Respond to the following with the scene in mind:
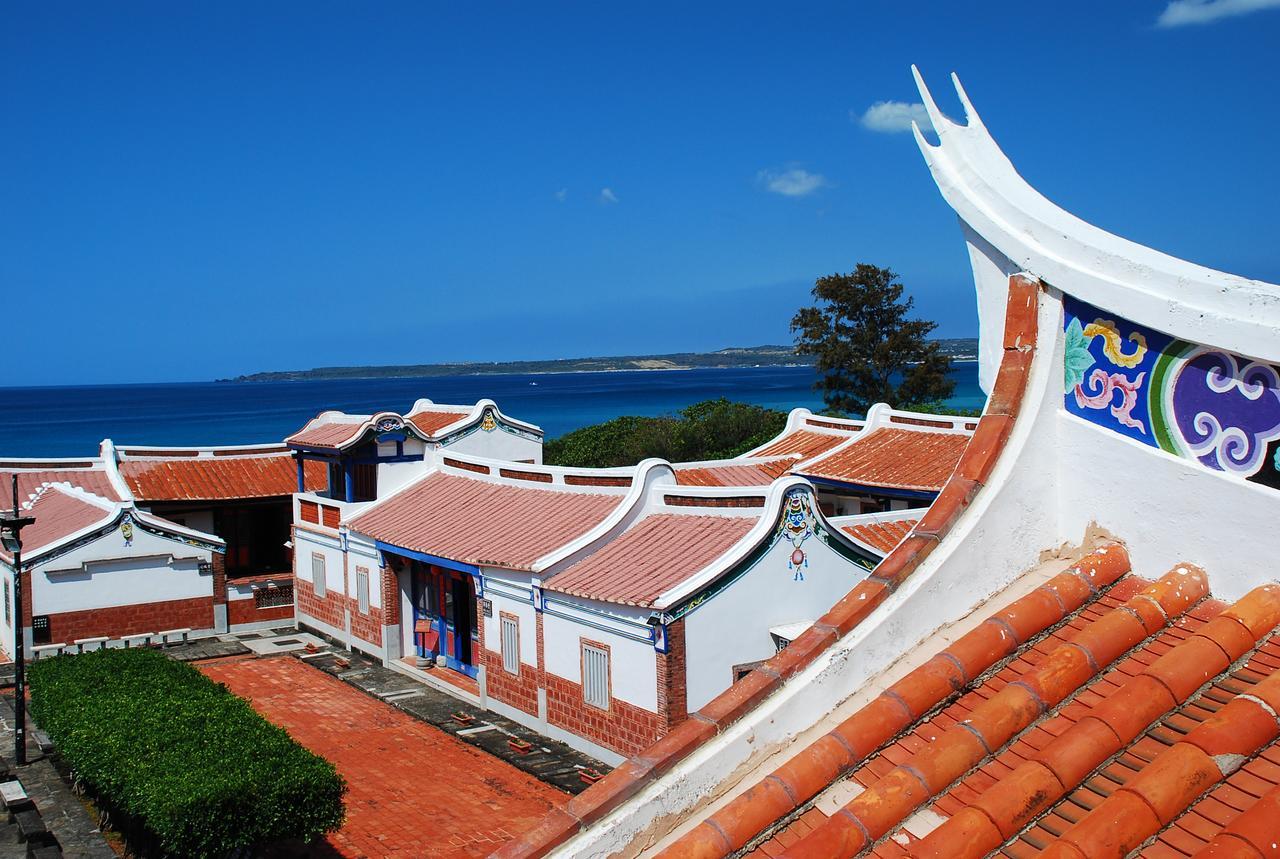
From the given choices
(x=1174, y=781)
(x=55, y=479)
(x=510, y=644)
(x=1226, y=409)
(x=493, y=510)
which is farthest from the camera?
(x=55, y=479)

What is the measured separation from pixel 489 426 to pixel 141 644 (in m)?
9.67

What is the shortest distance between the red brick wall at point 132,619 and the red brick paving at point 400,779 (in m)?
3.69

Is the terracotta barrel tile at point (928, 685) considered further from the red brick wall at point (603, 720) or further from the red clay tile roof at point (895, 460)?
the red clay tile roof at point (895, 460)

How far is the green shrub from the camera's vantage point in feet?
165

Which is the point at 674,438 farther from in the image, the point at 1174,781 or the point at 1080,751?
the point at 1174,781

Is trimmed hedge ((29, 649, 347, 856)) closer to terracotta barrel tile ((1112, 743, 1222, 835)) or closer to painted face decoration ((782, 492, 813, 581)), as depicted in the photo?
painted face decoration ((782, 492, 813, 581))

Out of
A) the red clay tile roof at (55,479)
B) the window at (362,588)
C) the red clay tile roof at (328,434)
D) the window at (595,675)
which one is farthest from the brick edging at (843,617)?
the red clay tile roof at (55,479)

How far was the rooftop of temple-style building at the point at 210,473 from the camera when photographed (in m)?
30.1

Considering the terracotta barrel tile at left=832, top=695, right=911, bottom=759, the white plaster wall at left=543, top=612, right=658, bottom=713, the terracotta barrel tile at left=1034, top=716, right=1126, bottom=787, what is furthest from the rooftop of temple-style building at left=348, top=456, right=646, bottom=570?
the terracotta barrel tile at left=1034, top=716, right=1126, bottom=787

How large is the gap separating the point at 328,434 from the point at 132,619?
6.09 metres

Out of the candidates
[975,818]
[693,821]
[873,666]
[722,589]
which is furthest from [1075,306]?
[722,589]

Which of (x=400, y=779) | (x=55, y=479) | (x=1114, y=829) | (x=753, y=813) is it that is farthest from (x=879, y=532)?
(x=55, y=479)

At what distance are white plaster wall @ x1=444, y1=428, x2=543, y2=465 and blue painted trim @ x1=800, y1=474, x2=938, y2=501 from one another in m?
8.11

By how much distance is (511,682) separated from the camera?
20109 mm
